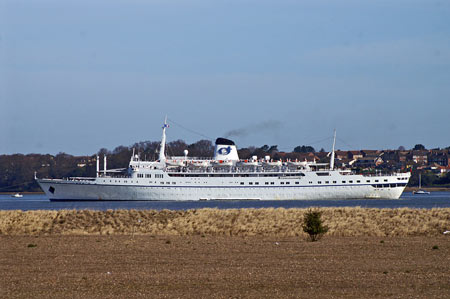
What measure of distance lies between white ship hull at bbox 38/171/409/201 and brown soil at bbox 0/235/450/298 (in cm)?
5232

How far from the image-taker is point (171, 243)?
82.7 ft

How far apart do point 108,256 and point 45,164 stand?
4446 inches

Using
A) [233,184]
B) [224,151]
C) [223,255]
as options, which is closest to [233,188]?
[233,184]

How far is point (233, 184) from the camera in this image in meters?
79.4

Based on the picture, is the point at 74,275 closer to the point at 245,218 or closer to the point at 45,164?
the point at 245,218

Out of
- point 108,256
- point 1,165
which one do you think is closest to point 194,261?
point 108,256

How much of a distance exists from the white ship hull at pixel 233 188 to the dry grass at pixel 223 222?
40943 mm

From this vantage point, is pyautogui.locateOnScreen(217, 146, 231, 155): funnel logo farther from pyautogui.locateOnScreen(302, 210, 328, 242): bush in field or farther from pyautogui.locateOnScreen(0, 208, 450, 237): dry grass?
pyautogui.locateOnScreen(302, 210, 328, 242): bush in field

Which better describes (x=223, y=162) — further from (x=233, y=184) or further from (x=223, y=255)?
(x=223, y=255)

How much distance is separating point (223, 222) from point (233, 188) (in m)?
47.0

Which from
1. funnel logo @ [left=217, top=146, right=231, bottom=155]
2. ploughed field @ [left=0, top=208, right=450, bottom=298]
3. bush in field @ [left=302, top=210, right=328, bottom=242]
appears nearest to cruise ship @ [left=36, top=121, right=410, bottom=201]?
funnel logo @ [left=217, top=146, right=231, bottom=155]

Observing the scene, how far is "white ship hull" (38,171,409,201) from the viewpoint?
259 ft

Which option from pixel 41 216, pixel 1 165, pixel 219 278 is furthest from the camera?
pixel 1 165

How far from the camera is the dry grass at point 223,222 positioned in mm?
29781
